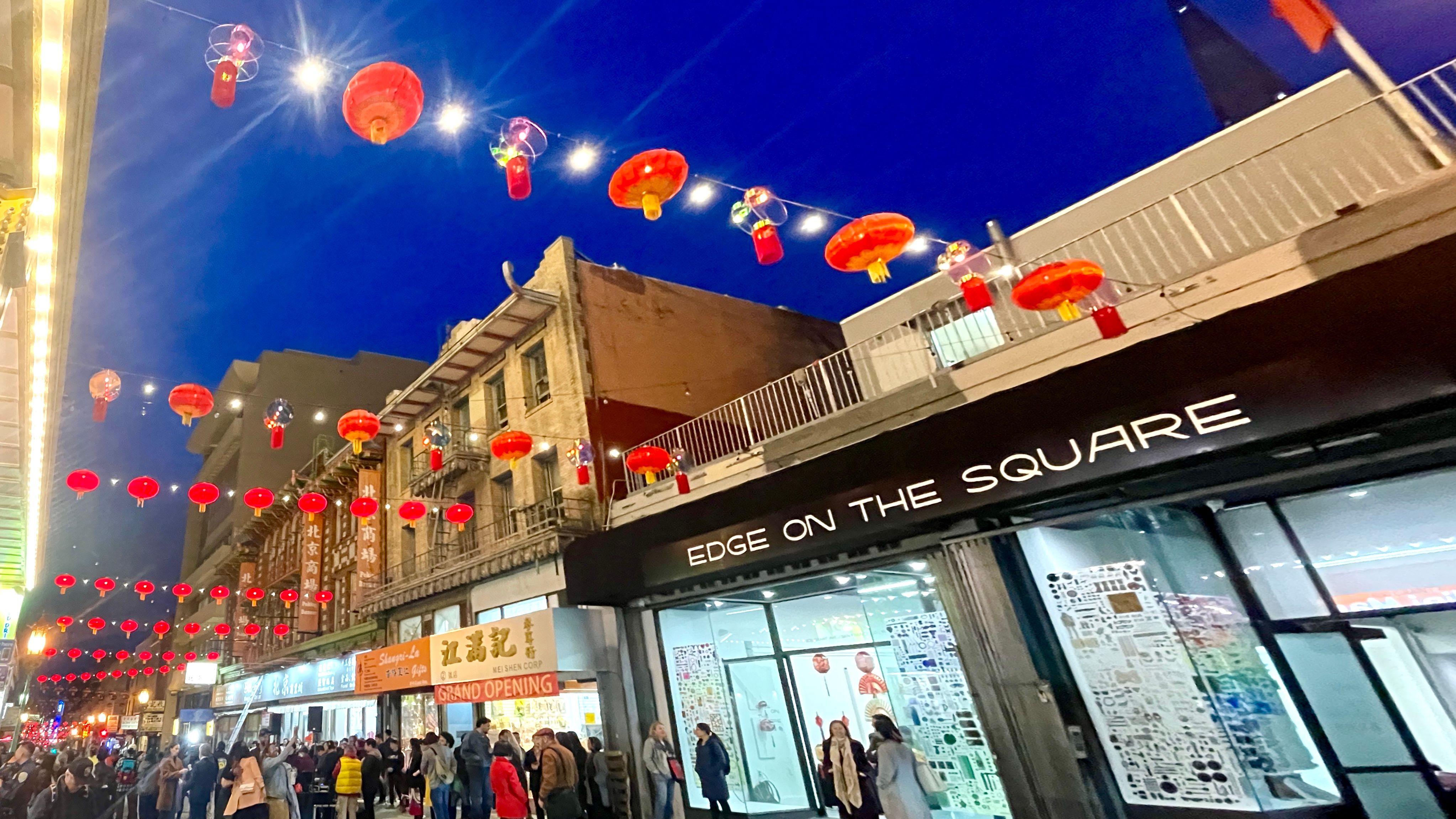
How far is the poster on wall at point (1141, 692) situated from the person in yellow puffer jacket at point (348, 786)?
1322 centimetres

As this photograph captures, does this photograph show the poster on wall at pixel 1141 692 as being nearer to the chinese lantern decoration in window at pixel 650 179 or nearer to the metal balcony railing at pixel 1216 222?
the metal balcony railing at pixel 1216 222

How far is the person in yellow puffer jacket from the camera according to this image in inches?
504

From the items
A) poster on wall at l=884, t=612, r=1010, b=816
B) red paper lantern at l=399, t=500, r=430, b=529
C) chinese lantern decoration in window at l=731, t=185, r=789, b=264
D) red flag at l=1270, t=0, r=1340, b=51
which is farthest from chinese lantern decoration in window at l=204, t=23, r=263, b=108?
red paper lantern at l=399, t=500, r=430, b=529

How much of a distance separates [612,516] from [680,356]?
612cm

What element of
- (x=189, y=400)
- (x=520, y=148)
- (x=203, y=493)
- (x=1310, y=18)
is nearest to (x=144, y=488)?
(x=203, y=493)

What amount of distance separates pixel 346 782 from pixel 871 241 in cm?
1402

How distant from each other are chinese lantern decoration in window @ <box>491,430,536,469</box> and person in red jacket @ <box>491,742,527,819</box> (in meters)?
5.34

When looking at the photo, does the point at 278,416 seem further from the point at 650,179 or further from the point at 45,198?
the point at 650,179

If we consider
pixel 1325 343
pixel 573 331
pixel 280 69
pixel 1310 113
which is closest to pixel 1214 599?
pixel 1325 343

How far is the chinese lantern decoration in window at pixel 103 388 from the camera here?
923cm

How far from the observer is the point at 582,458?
1487 centimetres

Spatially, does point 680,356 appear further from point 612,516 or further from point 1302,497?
point 1302,497

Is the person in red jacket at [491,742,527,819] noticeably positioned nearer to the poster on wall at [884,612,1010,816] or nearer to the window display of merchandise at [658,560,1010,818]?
the window display of merchandise at [658,560,1010,818]

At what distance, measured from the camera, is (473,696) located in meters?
13.7
